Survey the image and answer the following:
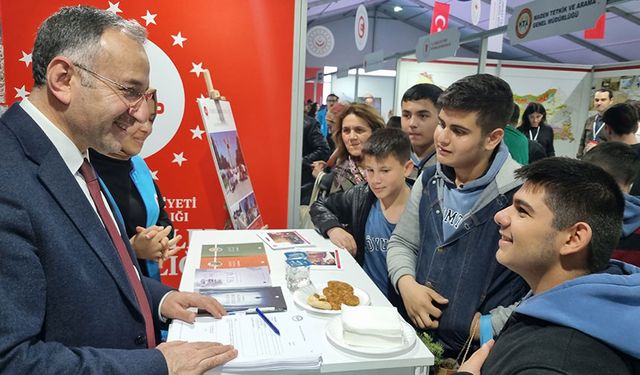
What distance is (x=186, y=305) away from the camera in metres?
1.38

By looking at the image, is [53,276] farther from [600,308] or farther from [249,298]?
[600,308]

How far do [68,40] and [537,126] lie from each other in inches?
226

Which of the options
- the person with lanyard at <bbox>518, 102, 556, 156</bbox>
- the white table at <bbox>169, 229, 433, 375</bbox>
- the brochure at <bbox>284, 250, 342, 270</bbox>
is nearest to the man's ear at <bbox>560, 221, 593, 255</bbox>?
the white table at <bbox>169, 229, 433, 375</bbox>

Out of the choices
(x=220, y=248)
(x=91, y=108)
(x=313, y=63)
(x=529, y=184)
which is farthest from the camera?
(x=313, y=63)

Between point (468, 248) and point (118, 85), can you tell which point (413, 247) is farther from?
point (118, 85)

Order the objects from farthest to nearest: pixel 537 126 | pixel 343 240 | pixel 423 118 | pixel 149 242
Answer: pixel 537 126
pixel 423 118
pixel 343 240
pixel 149 242

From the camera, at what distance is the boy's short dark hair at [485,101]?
1572 mm

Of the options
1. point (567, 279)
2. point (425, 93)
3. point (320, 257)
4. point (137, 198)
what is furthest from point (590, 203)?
point (137, 198)

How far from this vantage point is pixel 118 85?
104cm

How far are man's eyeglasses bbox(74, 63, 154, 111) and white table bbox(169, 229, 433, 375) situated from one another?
716 millimetres

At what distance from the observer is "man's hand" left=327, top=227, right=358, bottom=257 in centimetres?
207

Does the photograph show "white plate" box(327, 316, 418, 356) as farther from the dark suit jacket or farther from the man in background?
the man in background

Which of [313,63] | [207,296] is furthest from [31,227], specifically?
[313,63]

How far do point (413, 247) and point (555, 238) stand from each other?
81 cm
